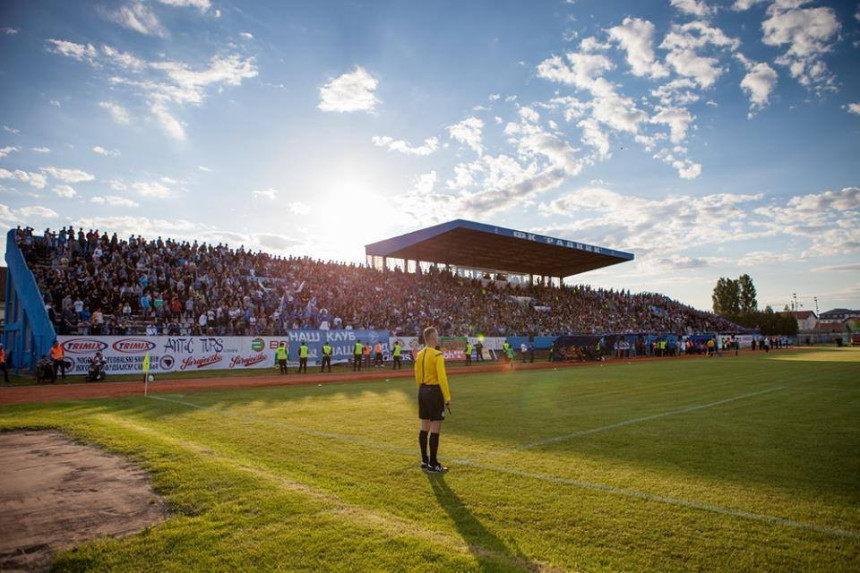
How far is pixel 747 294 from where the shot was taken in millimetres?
111000

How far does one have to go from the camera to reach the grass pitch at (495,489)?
3.99 m

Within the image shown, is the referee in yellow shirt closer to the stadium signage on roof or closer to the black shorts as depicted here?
the black shorts

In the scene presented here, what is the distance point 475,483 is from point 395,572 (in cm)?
243

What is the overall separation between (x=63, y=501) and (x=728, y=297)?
426 feet

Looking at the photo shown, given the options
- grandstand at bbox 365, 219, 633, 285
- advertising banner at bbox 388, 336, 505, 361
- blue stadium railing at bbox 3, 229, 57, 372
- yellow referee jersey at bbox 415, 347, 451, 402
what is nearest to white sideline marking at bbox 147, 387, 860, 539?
yellow referee jersey at bbox 415, 347, 451, 402

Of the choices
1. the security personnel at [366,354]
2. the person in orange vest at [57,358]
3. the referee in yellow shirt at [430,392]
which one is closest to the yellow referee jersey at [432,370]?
the referee in yellow shirt at [430,392]

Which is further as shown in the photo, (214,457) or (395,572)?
(214,457)

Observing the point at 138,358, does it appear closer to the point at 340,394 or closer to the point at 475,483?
the point at 340,394

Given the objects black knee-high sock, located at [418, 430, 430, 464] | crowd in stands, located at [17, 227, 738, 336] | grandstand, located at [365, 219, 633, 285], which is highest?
grandstand, located at [365, 219, 633, 285]

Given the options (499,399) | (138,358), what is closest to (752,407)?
(499,399)

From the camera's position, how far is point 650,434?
869cm

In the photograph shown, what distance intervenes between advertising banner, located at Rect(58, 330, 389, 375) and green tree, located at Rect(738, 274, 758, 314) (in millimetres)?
111492

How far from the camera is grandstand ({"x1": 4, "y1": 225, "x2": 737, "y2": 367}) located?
74.8 feet

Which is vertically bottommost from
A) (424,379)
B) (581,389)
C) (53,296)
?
(581,389)
